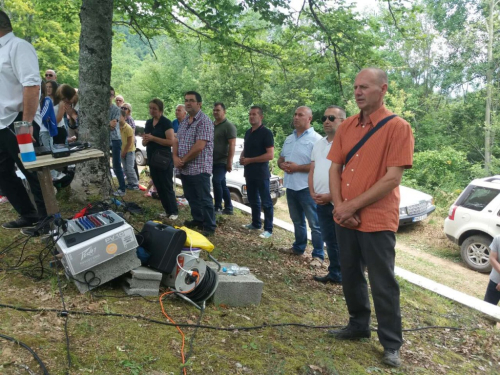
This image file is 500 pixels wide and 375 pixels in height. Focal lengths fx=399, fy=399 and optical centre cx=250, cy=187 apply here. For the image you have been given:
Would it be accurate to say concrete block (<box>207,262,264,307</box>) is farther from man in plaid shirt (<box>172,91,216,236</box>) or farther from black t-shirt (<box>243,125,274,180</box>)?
black t-shirt (<box>243,125,274,180</box>)

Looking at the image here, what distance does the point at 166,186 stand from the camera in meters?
6.22

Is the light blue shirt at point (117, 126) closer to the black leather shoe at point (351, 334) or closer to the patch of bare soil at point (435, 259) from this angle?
the black leather shoe at point (351, 334)

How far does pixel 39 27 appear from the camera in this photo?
18453 millimetres

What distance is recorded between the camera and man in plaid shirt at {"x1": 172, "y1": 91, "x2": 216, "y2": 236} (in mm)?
5609

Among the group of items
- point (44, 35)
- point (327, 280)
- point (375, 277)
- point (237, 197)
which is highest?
point (44, 35)

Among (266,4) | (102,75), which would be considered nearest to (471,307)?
(266,4)

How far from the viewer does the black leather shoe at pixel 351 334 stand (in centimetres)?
344

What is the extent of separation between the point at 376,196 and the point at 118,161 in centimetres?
631

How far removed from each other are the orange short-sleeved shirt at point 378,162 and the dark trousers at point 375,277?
4.5 inches

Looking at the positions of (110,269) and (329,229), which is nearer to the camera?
(110,269)

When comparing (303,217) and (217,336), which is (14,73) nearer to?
(217,336)

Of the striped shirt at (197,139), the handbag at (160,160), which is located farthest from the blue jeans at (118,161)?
the striped shirt at (197,139)

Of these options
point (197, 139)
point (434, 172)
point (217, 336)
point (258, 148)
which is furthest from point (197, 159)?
point (434, 172)

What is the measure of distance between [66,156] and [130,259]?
1186 millimetres
